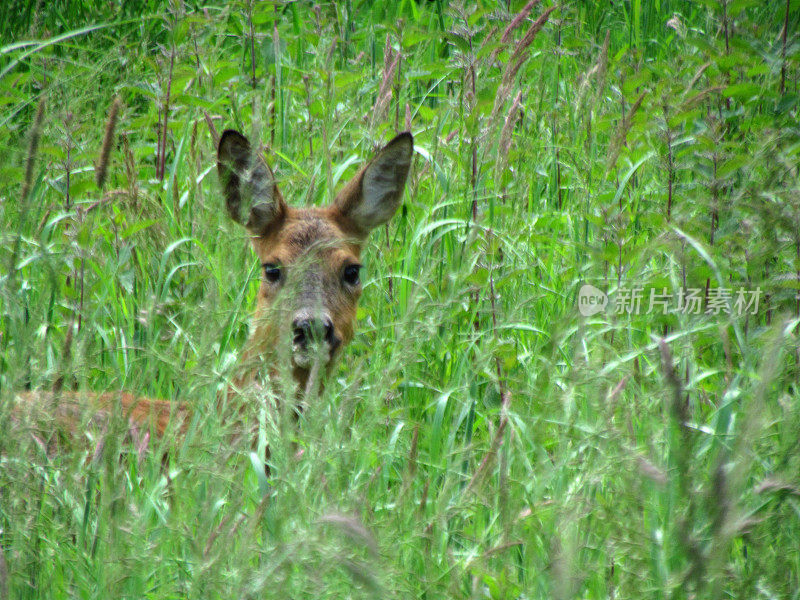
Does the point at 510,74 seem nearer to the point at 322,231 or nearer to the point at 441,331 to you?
the point at 441,331

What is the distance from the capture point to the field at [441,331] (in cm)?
187

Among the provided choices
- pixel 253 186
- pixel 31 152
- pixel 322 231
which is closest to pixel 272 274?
pixel 322 231

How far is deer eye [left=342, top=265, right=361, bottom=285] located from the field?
6.8 inches

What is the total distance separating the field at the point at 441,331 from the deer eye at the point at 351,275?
6.8 inches

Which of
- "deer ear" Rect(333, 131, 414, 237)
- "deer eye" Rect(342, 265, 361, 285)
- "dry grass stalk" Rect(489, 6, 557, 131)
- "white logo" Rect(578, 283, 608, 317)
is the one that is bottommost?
"deer eye" Rect(342, 265, 361, 285)

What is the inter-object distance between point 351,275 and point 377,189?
0.49m

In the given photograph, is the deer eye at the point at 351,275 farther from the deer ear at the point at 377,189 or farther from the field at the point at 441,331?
the deer ear at the point at 377,189

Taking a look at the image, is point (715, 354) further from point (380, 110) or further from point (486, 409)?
point (380, 110)

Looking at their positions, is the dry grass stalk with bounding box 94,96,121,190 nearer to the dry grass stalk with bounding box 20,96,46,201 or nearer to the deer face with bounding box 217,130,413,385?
the dry grass stalk with bounding box 20,96,46,201

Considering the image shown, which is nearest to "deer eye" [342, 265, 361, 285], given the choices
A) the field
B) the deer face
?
the deer face

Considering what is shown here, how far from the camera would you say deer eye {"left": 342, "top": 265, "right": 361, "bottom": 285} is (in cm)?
458

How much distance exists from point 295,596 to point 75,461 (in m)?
0.47

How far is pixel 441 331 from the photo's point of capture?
4.21 m

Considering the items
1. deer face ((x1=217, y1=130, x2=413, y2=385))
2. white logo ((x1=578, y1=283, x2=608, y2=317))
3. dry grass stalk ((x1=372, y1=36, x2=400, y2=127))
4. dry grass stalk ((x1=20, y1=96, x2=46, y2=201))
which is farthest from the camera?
dry grass stalk ((x1=372, y1=36, x2=400, y2=127))
